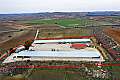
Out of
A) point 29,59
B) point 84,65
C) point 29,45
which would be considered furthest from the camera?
point 29,45

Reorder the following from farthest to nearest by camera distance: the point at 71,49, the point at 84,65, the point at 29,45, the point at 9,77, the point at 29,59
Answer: the point at 29,45, the point at 71,49, the point at 29,59, the point at 84,65, the point at 9,77

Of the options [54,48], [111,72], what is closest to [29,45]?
[54,48]

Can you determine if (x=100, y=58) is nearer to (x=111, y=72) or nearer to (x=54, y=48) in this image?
(x=111, y=72)

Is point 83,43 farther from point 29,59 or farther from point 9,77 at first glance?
point 9,77

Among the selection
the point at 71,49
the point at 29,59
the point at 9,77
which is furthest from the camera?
the point at 71,49

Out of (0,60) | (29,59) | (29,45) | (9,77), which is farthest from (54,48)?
(9,77)

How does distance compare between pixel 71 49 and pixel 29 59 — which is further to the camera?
pixel 71 49

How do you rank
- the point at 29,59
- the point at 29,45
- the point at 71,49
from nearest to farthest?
the point at 29,59
the point at 71,49
the point at 29,45

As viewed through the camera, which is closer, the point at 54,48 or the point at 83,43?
the point at 54,48
